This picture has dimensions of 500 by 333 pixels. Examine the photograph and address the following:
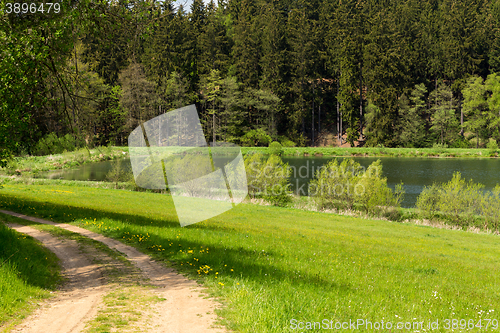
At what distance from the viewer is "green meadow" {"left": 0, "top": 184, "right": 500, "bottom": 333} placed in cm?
654

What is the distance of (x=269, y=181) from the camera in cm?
3581

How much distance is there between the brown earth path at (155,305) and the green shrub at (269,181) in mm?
25018

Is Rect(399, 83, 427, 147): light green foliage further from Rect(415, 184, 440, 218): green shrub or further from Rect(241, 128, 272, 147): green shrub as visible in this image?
Rect(415, 184, 440, 218): green shrub

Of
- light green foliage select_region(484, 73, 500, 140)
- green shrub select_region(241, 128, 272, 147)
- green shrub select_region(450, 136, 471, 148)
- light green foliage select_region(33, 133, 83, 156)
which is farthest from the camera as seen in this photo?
green shrub select_region(241, 128, 272, 147)

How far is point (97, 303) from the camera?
679cm

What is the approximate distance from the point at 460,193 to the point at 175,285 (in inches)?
1057

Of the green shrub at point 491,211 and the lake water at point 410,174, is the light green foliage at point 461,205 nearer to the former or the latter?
the green shrub at point 491,211

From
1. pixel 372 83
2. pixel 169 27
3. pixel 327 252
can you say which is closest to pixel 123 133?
pixel 169 27

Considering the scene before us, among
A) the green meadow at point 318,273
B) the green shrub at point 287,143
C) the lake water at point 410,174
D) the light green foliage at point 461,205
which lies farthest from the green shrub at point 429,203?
the green shrub at point 287,143

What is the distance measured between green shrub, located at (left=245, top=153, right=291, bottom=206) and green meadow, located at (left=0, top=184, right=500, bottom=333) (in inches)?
658

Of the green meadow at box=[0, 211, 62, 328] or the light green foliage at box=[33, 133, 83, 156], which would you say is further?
the light green foliage at box=[33, 133, 83, 156]

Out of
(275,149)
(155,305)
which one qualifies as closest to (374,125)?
(275,149)

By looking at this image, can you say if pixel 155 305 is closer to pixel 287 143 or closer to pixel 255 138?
pixel 255 138

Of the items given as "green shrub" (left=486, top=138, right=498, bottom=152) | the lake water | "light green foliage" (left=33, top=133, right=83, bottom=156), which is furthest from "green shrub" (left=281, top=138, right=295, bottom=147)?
"light green foliage" (left=33, top=133, right=83, bottom=156)
